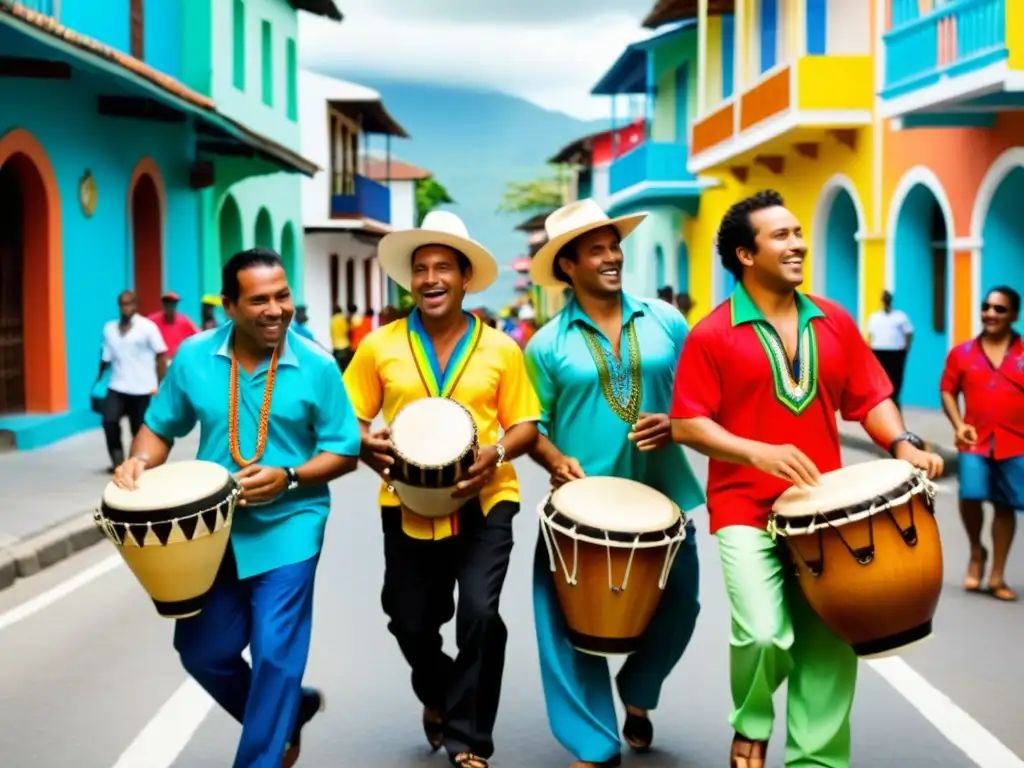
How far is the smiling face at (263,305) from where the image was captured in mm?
5117

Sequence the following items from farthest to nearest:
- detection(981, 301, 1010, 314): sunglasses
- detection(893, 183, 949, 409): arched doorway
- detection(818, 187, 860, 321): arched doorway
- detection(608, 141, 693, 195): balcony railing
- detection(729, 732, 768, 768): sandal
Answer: detection(608, 141, 693, 195): balcony railing
detection(818, 187, 860, 321): arched doorway
detection(893, 183, 949, 409): arched doorway
detection(981, 301, 1010, 314): sunglasses
detection(729, 732, 768, 768): sandal

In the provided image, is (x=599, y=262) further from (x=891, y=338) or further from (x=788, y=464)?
(x=891, y=338)

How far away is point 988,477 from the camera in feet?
30.0

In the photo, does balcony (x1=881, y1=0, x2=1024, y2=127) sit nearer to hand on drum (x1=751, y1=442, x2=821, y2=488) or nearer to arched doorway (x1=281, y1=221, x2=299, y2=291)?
hand on drum (x1=751, y1=442, x2=821, y2=488)

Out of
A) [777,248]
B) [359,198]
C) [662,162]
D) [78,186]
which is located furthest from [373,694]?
[359,198]

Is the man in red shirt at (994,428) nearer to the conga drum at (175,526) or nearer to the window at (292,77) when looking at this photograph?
the conga drum at (175,526)

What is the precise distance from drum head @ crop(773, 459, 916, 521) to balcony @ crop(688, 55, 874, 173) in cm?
1938

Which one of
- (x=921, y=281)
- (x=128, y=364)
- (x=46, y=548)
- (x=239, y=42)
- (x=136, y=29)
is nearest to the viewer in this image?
(x=46, y=548)

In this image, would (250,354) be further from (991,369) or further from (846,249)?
(846,249)

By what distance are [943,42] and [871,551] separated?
1488 cm

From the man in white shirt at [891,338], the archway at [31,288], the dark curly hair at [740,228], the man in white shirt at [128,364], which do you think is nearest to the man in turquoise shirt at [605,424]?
the dark curly hair at [740,228]

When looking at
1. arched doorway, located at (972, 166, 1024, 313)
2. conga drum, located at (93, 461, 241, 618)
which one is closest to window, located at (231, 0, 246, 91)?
arched doorway, located at (972, 166, 1024, 313)

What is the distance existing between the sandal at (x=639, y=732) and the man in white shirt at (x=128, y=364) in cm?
969

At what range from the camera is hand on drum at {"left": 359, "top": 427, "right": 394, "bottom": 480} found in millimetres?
5496
